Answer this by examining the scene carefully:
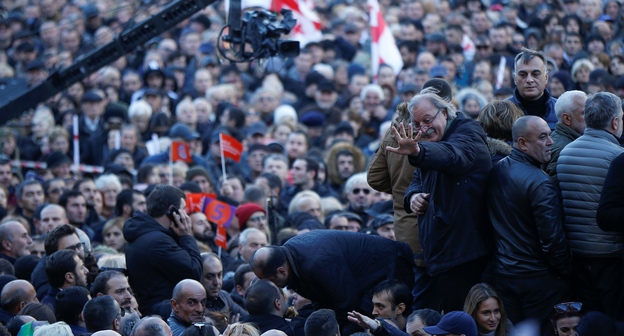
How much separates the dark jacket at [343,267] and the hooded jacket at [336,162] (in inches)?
226

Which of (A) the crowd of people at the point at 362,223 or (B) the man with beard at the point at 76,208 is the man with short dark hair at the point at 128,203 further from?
(B) the man with beard at the point at 76,208

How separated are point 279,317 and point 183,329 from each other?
0.82m

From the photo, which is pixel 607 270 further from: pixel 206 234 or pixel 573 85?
pixel 573 85

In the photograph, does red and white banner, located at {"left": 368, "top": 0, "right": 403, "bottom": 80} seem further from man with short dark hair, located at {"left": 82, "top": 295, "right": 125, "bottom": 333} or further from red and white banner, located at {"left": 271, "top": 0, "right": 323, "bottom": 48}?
man with short dark hair, located at {"left": 82, "top": 295, "right": 125, "bottom": 333}

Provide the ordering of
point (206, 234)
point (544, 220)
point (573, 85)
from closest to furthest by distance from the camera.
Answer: point (544, 220) < point (206, 234) < point (573, 85)

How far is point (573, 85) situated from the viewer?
14.9 meters

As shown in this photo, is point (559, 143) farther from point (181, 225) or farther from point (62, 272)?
point (62, 272)

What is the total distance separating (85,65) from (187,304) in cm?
519

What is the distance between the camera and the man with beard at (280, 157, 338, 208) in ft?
47.0

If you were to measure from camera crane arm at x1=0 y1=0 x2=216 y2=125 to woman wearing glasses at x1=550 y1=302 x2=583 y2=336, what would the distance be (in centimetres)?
622

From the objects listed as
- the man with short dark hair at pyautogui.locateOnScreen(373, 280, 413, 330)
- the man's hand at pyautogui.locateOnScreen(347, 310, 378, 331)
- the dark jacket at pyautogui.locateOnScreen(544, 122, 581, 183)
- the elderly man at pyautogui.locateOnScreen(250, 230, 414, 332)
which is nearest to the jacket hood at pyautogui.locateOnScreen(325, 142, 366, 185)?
the elderly man at pyautogui.locateOnScreen(250, 230, 414, 332)

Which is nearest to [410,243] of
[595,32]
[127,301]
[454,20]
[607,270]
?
[607,270]

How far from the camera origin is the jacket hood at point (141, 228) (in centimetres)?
995

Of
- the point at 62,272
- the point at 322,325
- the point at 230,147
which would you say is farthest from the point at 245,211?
the point at 322,325
